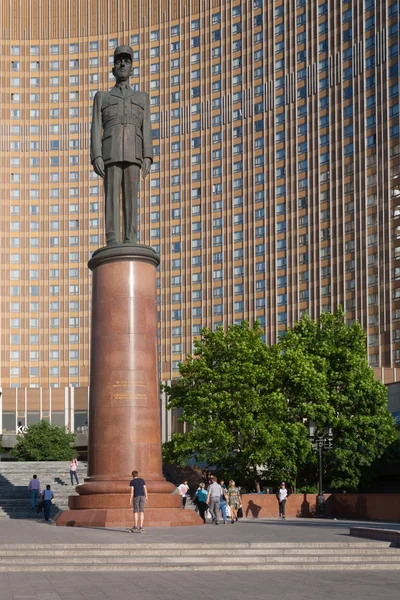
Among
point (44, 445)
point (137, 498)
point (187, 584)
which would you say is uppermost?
point (44, 445)

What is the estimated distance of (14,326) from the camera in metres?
142

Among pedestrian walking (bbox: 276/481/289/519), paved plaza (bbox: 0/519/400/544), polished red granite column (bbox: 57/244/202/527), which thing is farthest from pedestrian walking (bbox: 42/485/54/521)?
pedestrian walking (bbox: 276/481/289/519)

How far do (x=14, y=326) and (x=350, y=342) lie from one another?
85.1 metres

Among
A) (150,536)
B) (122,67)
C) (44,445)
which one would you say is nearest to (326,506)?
→ (122,67)

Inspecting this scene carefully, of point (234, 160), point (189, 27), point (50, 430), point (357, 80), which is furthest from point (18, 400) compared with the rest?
point (357, 80)

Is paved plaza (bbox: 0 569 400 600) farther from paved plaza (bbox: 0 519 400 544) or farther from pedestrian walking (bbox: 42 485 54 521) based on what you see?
pedestrian walking (bbox: 42 485 54 521)

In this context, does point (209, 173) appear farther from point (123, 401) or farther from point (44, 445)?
point (123, 401)

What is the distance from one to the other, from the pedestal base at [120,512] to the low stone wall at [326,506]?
678 inches

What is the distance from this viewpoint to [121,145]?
36.1m

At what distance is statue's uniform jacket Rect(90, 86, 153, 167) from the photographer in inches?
1423

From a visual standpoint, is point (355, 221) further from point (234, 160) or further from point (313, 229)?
point (234, 160)

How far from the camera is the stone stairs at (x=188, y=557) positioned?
22.8 m

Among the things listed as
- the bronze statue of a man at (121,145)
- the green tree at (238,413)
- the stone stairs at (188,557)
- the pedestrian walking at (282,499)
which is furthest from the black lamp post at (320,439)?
the stone stairs at (188,557)

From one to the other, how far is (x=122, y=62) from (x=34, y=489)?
2049 cm
